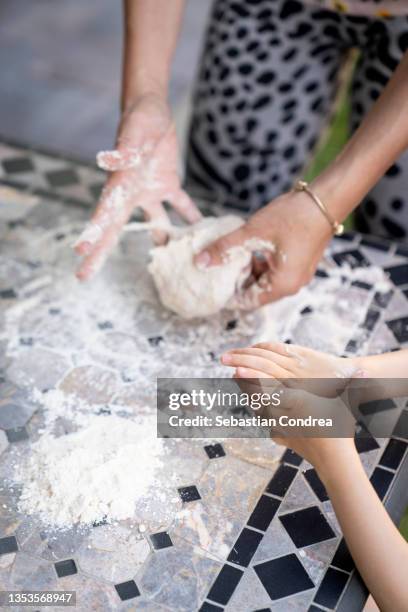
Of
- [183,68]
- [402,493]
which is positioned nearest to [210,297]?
[402,493]

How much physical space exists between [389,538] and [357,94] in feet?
3.05

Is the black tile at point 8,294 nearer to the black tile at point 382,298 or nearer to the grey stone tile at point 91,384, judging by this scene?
the grey stone tile at point 91,384

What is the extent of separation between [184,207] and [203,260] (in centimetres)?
19

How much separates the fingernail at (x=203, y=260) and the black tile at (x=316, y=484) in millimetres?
392

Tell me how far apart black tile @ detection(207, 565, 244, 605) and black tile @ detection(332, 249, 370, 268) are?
2.24ft

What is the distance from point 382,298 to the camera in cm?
135

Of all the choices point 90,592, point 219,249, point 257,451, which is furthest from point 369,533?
point 219,249

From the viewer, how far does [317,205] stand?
48.0 inches

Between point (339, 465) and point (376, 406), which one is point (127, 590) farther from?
point (376, 406)

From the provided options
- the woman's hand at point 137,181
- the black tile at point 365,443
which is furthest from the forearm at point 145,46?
the black tile at point 365,443

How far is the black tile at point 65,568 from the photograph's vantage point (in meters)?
0.90

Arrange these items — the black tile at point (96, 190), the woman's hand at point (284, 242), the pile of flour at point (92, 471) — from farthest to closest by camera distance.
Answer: the black tile at point (96, 190) < the woman's hand at point (284, 242) < the pile of flour at point (92, 471)

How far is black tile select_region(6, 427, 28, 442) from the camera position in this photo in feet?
3.46

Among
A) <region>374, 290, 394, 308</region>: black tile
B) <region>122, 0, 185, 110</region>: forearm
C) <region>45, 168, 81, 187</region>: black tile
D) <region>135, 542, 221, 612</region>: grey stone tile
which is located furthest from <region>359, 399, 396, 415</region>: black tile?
<region>45, 168, 81, 187</region>: black tile
